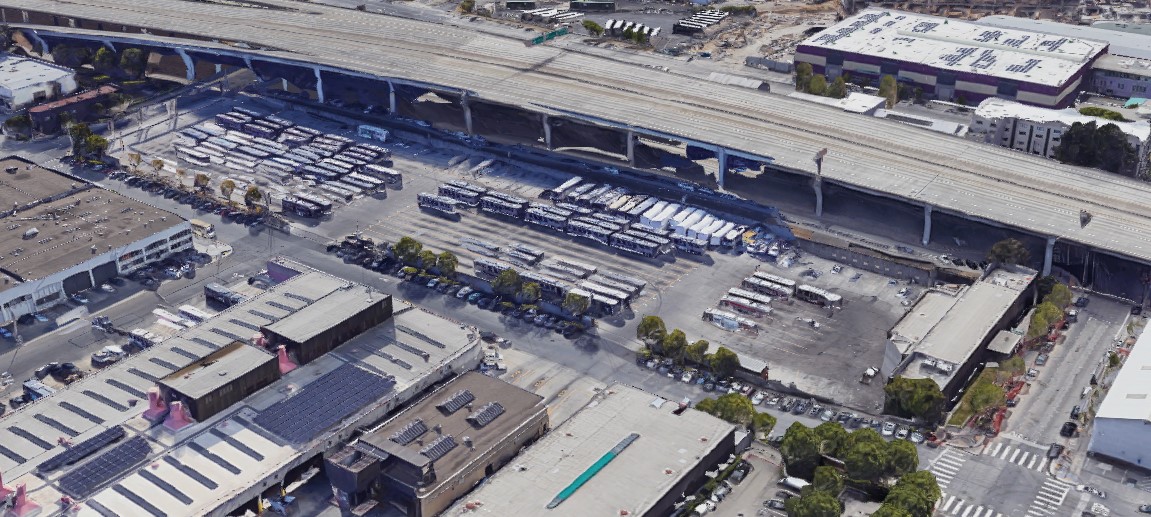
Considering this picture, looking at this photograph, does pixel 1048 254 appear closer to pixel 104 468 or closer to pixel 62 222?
pixel 104 468

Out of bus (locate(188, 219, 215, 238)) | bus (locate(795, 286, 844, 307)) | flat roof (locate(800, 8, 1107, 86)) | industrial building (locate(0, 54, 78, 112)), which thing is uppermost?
industrial building (locate(0, 54, 78, 112))

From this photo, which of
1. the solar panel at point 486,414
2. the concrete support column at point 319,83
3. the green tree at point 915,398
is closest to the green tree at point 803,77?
the concrete support column at point 319,83

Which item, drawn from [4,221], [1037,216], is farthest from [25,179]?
[1037,216]

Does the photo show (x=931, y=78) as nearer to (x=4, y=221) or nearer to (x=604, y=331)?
(x=604, y=331)

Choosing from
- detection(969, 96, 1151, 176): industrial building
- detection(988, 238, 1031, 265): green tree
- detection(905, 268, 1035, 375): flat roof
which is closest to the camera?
detection(905, 268, 1035, 375): flat roof

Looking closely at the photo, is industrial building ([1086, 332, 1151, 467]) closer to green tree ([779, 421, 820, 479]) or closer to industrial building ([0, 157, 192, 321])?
green tree ([779, 421, 820, 479])

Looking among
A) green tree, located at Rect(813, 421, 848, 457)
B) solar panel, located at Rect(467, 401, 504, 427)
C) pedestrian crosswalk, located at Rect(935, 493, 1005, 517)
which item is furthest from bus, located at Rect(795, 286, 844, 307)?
solar panel, located at Rect(467, 401, 504, 427)

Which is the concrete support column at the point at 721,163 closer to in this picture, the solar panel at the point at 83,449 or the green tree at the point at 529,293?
the green tree at the point at 529,293

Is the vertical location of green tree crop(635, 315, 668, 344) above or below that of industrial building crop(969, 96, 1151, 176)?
below
